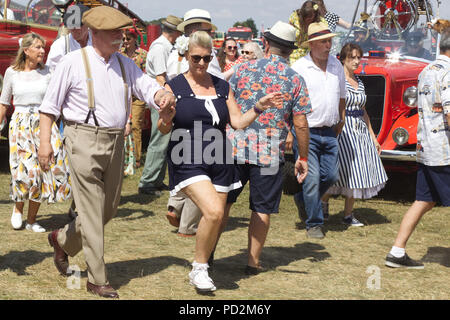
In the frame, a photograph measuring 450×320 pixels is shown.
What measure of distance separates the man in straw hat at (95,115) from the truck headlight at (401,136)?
4391 millimetres

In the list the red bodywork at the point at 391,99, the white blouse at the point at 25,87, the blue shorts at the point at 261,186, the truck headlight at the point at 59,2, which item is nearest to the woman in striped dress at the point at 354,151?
the red bodywork at the point at 391,99

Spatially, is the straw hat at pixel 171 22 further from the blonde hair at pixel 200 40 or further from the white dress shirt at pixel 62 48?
the blonde hair at pixel 200 40

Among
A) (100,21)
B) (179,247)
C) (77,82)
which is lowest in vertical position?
(179,247)

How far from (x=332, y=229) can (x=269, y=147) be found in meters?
2.17

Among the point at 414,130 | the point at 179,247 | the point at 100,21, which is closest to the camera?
the point at 100,21

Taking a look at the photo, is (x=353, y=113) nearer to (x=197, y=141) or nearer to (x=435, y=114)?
(x=435, y=114)

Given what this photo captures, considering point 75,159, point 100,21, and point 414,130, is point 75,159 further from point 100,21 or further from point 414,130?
point 414,130

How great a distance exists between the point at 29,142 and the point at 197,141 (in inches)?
102

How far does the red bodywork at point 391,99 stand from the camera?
8.34 meters

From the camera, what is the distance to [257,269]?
543 centimetres

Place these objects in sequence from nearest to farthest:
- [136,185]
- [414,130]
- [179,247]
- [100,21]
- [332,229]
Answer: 1. [100,21]
2. [179,247]
3. [332,229]
4. [414,130]
5. [136,185]
